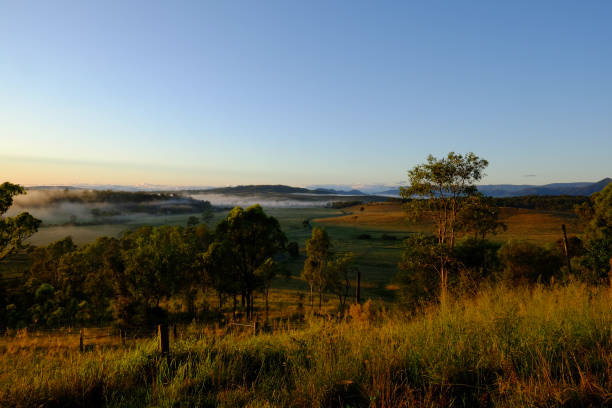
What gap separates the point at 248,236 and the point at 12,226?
18561 mm

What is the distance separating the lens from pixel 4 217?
77.5 feet

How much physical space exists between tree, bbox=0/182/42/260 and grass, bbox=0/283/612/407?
25.0m

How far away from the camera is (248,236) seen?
26453mm

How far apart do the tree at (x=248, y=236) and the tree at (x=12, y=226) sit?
Result: 1488cm

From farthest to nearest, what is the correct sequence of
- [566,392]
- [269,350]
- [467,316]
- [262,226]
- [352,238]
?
[352,238], [262,226], [467,316], [269,350], [566,392]

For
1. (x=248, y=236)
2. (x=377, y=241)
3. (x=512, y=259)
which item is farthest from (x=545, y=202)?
(x=248, y=236)

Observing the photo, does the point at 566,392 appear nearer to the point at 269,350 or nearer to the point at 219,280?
the point at 269,350

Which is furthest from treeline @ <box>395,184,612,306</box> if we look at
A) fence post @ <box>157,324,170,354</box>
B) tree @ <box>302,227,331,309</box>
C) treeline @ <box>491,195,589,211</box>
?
treeline @ <box>491,195,589,211</box>

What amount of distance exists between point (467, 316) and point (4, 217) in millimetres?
33248

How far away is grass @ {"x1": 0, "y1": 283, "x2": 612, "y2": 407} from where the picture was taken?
3.66 meters

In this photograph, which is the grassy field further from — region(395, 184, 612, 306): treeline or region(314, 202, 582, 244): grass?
region(395, 184, 612, 306): treeline

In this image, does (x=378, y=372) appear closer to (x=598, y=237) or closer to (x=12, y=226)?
(x=12, y=226)

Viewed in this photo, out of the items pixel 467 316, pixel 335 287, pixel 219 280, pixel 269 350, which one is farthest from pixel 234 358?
pixel 335 287

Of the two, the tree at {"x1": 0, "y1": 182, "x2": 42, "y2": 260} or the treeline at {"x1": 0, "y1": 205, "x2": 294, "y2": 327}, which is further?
the treeline at {"x1": 0, "y1": 205, "x2": 294, "y2": 327}
